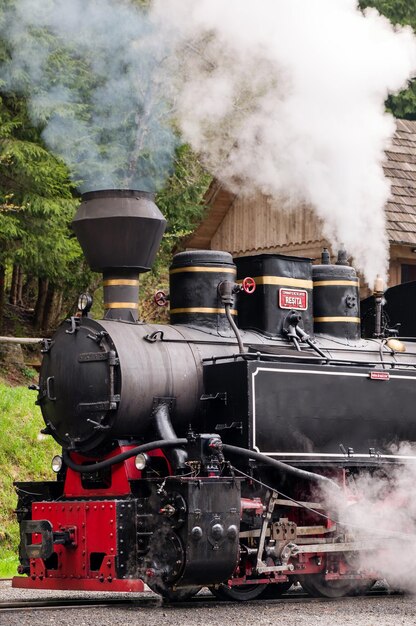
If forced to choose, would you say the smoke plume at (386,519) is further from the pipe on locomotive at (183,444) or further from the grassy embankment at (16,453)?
the grassy embankment at (16,453)

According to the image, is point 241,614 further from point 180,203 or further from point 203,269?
point 180,203

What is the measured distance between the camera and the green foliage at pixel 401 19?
25.1 m

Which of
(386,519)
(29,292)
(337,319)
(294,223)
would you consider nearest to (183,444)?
(386,519)

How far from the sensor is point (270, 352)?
8984 mm

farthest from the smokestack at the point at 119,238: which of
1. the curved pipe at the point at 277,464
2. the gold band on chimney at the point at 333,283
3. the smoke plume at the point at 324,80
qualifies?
the smoke plume at the point at 324,80

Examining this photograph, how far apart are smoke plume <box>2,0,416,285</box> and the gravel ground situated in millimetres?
4315

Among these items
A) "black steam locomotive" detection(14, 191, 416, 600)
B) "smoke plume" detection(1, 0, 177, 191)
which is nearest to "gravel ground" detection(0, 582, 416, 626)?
"black steam locomotive" detection(14, 191, 416, 600)

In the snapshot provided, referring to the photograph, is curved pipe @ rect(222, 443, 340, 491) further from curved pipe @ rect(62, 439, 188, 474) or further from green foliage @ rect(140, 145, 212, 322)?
green foliage @ rect(140, 145, 212, 322)

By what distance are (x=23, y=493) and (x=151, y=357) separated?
165 cm

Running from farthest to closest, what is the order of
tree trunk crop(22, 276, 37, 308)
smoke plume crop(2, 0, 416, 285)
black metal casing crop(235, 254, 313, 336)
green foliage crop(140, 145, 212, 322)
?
tree trunk crop(22, 276, 37, 308), green foliage crop(140, 145, 212, 322), smoke plume crop(2, 0, 416, 285), black metal casing crop(235, 254, 313, 336)

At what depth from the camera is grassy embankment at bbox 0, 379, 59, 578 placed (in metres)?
12.6

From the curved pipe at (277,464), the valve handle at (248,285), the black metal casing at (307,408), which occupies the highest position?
the valve handle at (248,285)

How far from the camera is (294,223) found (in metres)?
18.6

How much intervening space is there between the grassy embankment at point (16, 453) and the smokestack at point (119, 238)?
4.35m
